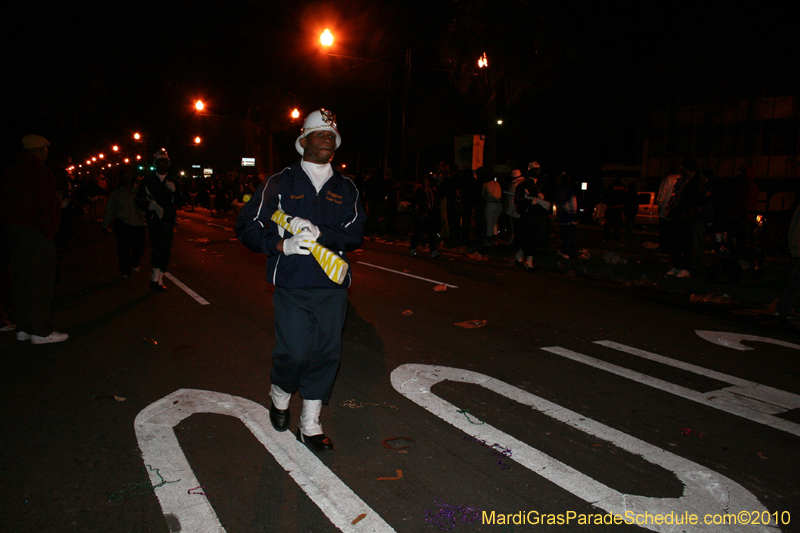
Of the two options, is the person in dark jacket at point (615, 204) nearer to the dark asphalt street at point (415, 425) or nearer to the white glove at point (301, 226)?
the dark asphalt street at point (415, 425)

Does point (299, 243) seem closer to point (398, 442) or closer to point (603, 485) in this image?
point (398, 442)

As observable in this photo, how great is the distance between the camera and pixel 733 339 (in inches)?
260

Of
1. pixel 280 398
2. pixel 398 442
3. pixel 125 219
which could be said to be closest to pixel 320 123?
pixel 280 398

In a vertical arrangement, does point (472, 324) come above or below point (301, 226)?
below

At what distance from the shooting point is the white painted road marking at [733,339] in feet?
20.8

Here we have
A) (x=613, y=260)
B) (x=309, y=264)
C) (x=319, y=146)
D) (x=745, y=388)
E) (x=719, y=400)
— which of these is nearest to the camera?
(x=309, y=264)

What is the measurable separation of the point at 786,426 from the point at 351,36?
3305cm

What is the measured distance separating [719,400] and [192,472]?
4.01 meters

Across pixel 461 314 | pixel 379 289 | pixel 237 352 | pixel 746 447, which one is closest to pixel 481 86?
pixel 379 289

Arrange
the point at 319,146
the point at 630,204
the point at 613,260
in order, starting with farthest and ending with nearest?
the point at 630,204 < the point at 613,260 < the point at 319,146

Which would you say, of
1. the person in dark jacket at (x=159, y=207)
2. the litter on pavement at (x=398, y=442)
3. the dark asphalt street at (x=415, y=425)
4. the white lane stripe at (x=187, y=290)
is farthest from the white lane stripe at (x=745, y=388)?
the person in dark jacket at (x=159, y=207)

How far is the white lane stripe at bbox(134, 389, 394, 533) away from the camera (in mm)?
3010

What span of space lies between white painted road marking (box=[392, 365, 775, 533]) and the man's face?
2.03m

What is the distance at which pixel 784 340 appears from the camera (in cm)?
664
